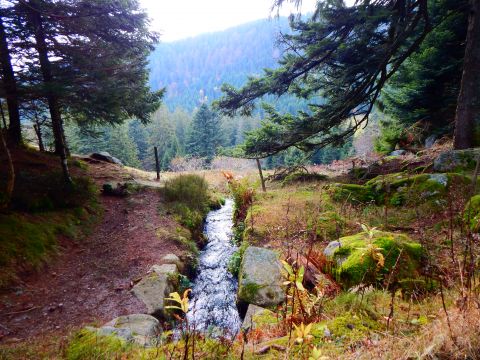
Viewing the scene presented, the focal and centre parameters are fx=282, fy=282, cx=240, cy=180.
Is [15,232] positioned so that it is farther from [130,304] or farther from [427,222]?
[427,222]

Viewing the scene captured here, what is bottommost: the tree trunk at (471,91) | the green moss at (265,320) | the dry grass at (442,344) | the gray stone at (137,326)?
the gray stone at (137,326)

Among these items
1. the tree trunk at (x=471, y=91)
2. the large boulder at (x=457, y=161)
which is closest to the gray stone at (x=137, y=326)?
the large boulder at (x=457, y=161)

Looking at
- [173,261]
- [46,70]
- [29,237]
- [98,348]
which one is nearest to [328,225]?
[173,261]

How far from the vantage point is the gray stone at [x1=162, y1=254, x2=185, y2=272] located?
6.63 m

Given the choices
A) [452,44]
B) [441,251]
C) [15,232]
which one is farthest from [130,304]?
[452,44]

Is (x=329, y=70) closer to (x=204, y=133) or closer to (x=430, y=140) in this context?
(x=430, y=140)

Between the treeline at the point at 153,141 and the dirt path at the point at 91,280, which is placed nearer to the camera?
the dirt path at the point at 91,280

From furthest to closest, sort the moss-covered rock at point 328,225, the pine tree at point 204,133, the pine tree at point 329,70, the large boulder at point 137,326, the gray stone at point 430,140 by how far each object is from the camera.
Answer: the pine tree at point 204,133
the gray stone at point 430,140
the pine tree at point 329,70
the moss-covered rock at point 328,225
the large boulder at point 137,326

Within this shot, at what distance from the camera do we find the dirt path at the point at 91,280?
179 inches

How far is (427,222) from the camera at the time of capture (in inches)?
202

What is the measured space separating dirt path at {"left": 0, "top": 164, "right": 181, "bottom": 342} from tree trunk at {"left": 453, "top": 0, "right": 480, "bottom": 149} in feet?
28.3

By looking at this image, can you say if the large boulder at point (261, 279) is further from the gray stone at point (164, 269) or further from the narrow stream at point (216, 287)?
the gray stone at point (164, 269)

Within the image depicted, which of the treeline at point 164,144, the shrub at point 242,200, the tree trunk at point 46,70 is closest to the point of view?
the tree trunk at point 46,70

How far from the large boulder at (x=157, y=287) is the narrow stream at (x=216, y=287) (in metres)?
0.56
